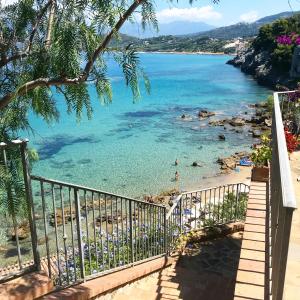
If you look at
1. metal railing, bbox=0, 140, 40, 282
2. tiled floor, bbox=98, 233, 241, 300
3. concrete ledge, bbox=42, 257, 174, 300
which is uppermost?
metal railing, bbox=0, 140, 40, 282

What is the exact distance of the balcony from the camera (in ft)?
11.5

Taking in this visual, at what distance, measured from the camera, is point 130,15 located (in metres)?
3.49

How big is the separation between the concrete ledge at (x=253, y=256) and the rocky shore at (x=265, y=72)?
164ft

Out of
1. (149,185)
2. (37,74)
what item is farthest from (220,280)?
(149,185)

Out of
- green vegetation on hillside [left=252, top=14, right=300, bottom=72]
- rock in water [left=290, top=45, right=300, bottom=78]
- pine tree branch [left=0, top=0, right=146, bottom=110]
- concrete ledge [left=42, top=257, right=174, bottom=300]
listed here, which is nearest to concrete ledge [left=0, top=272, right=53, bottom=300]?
concrete ledge [left=42, top=257, right=174, bottom=300]

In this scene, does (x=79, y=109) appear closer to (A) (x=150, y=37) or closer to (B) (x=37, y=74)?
(B) (x=37, y=74)

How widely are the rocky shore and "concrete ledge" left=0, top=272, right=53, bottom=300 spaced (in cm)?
5256

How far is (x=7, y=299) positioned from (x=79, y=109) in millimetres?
→ 2069

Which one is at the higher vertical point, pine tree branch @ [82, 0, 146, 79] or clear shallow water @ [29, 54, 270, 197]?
pine tree branch @ [82, 0, 146, 79]

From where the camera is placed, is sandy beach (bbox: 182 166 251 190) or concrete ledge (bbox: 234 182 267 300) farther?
sandy beach (bbox: 182 166 251 190)

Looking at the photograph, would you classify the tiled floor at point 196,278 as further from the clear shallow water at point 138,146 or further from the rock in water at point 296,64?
the rock in water at point 296,64

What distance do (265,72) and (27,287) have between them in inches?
2807

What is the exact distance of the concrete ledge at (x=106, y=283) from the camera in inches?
182

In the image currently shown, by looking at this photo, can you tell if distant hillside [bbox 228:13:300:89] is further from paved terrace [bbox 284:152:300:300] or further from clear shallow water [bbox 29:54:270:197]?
paved terrace [bbox 284:152:300:300]
